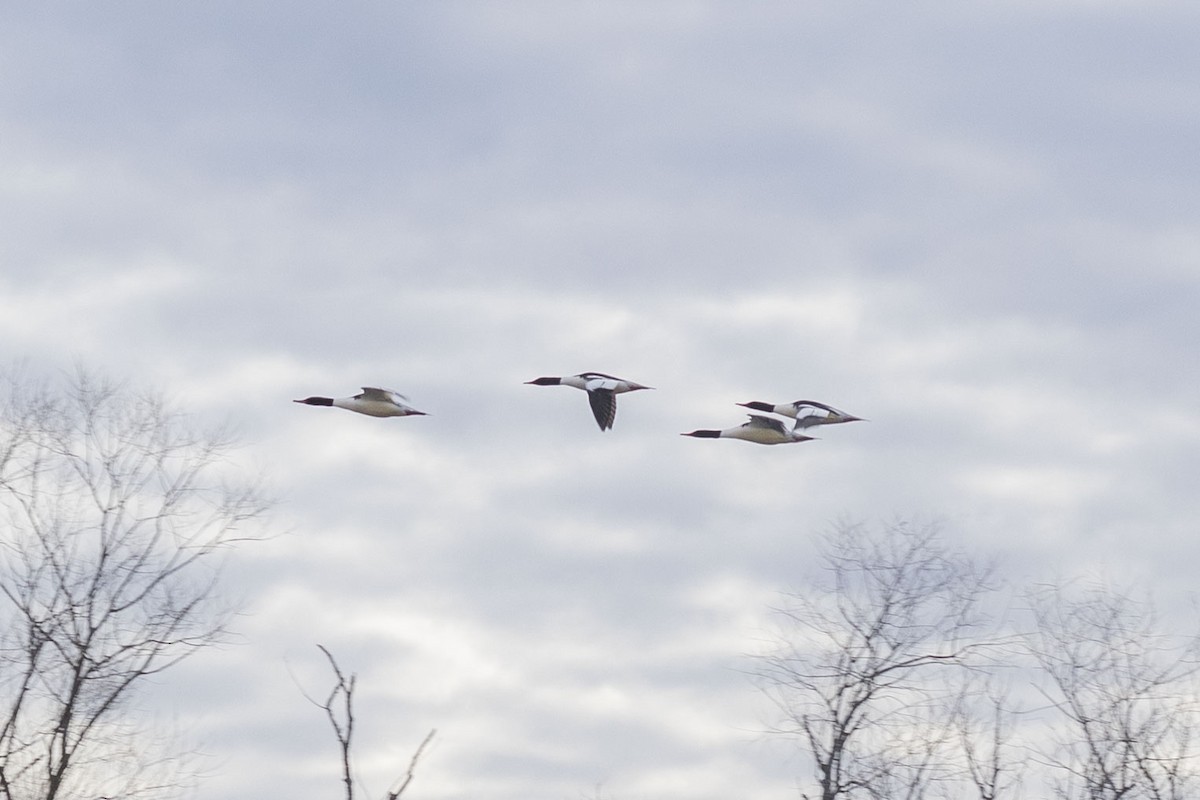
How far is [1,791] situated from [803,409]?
16.8m

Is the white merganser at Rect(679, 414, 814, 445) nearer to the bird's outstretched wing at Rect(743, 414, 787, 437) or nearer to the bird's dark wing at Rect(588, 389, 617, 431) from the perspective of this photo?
the bird's outstretched wing at Rect(743, 414, 787, 437)

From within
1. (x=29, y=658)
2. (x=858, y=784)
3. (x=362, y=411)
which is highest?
(x=362, y=411)

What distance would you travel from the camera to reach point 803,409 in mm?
38656

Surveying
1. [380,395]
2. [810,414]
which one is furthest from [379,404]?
[810,414]

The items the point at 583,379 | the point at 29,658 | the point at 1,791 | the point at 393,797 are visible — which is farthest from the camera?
the point at 583,379

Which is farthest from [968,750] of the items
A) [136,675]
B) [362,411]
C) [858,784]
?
[136,675]

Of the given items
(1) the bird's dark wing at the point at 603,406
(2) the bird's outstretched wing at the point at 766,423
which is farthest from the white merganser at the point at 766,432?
(1) the bird's dark wing at the point at 603,406

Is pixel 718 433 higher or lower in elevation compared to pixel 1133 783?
higher

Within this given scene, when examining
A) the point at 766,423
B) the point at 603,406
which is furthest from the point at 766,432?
the point at 603,406

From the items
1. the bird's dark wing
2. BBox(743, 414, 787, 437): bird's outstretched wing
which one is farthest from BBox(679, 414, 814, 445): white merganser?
the bird's dark wing

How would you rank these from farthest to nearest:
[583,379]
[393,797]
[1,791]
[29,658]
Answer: [583,379]
[29,658]
[1,791]
[393,797]

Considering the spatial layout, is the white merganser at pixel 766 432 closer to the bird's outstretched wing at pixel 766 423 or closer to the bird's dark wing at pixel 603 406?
the bird's outstretched wing at pixel 766 423

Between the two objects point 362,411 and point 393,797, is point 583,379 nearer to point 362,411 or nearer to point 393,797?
point 362,411

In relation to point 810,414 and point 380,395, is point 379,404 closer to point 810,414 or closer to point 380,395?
point 380,395
